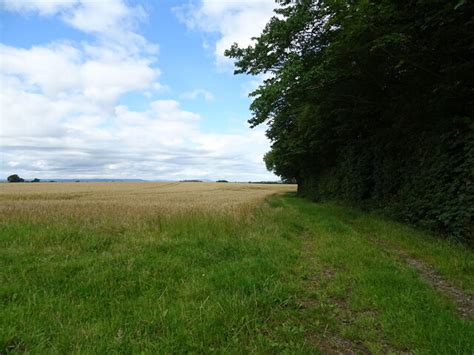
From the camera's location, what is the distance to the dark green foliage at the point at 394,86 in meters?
8.54

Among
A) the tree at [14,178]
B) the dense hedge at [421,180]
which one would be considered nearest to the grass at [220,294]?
the dense hedge at [421,180]

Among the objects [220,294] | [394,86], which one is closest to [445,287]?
[220,294]

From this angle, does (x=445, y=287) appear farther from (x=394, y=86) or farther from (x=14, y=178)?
(x=14, y=178)

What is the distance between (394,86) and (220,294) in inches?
475

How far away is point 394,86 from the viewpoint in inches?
484

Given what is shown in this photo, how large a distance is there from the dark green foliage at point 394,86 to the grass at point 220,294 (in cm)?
278

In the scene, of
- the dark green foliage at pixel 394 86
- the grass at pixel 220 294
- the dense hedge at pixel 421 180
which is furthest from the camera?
the dark green foliage at pixel 394 86

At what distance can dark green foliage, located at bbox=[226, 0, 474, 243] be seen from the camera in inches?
336

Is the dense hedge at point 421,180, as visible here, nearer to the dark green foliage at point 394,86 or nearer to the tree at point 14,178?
the dark green foliage at point 394,86

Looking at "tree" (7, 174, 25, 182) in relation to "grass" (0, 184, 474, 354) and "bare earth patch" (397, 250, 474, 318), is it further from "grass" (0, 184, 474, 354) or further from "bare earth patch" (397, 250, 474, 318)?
"bare earth patch" (397, 250, 474, 318)

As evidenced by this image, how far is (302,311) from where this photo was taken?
4172mm

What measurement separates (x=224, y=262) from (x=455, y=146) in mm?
8089

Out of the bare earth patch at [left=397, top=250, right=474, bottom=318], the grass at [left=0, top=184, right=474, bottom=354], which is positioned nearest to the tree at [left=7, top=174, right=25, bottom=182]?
the grass at [left=0, top=184, right=474, bottom=354]

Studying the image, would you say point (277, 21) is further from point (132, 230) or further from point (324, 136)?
point (324, 136)
